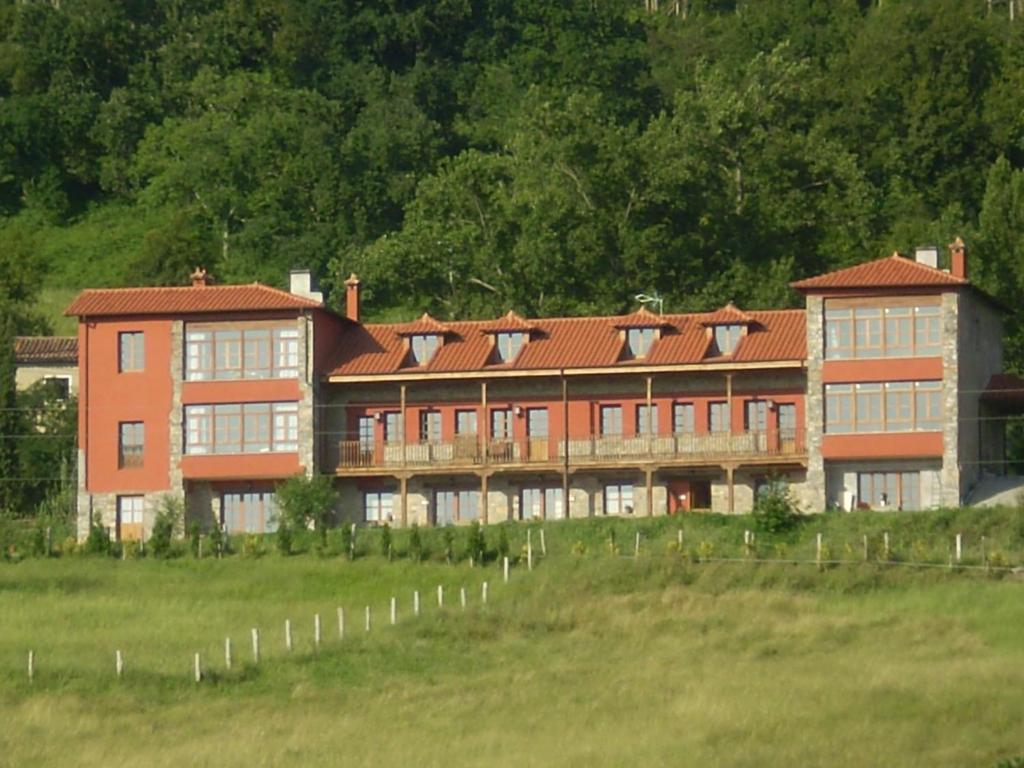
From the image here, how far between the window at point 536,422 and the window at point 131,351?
10.2 m

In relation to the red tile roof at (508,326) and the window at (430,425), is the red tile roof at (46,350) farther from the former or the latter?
the red tile roof at (508,326)

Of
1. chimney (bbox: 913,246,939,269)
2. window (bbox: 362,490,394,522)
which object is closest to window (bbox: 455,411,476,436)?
window (bbox: 362,490,394,522)

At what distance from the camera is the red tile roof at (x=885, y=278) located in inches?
3086

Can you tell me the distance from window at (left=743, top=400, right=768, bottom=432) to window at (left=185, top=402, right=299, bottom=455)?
1166 cm

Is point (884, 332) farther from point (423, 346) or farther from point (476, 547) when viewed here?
point (476, 547)

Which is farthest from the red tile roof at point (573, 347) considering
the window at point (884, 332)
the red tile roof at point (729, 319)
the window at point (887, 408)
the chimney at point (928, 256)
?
the chimney at point (928, 256)

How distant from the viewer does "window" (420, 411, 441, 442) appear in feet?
270

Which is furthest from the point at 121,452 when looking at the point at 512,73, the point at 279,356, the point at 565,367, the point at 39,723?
the point at 512,73

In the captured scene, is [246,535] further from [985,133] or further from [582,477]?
[985,133]

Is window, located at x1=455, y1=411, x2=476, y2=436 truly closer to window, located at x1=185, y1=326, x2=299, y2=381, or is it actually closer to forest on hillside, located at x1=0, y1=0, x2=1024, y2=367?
window, located at x1=185, y1=326, x2=299, y2=381

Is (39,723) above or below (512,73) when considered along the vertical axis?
below

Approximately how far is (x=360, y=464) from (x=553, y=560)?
11348mm

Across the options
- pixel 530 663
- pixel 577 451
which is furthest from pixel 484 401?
pixel 530 663

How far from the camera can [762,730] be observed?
171 ft
